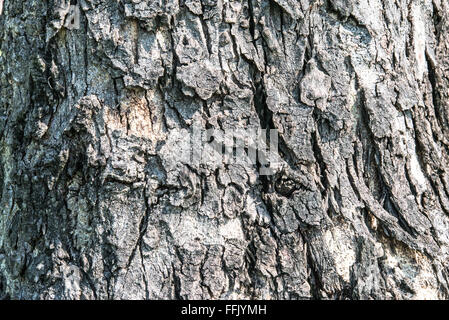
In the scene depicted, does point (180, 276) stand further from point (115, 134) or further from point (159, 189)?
point (115, 134)

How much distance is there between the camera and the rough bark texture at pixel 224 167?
1688mm

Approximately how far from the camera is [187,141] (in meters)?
1.70

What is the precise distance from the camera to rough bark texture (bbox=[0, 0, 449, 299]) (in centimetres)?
169

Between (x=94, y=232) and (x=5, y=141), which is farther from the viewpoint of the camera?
(x=5, y=141)

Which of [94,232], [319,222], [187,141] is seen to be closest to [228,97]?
[187,141]

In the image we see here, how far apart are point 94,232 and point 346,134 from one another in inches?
37.6

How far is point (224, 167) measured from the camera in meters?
1.71
